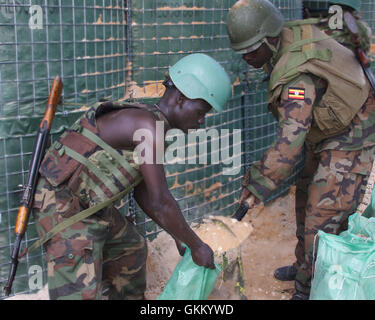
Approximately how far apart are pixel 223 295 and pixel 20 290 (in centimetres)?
139

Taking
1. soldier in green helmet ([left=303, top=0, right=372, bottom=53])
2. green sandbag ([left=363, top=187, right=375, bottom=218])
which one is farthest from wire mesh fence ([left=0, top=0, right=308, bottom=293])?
green sandbag ([left=363, top=187, right=375, bottom=218])

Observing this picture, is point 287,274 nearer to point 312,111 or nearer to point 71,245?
point 312,111

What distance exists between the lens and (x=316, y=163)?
159 inches

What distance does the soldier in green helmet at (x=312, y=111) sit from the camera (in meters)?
3.43

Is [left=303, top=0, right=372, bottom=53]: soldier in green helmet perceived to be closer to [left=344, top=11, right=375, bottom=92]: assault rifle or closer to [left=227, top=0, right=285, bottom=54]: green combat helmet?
[left=344, top=11, right=375, bottom=92]: assault rifle

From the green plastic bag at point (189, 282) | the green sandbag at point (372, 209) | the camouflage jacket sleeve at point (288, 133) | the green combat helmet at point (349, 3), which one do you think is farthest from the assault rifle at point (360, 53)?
the green plastic bag at point (189, 282)

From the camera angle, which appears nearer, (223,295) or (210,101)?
(210,101)

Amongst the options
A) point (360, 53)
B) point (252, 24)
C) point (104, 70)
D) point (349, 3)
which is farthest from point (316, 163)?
point (104, 70)

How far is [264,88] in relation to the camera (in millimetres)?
5637

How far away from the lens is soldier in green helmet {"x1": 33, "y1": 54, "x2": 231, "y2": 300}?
9.14 feet

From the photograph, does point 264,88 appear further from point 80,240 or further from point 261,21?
point 80,240

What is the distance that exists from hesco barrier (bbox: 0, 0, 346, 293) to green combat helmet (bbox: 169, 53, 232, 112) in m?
0.76

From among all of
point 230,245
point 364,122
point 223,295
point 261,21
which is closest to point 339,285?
point 223,295

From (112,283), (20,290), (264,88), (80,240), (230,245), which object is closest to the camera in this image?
(80,240)
